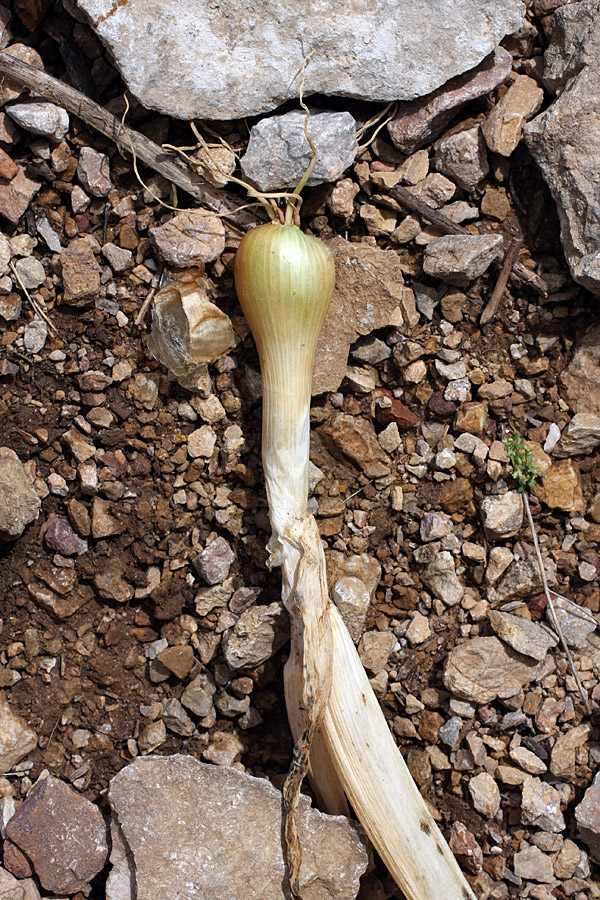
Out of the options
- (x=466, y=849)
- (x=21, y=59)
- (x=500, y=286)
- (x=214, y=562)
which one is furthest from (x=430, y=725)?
(x=21, y=59)

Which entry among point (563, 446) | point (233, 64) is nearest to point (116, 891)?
point (563, 446)

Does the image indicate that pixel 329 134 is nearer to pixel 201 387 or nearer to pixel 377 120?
pixel 377 120

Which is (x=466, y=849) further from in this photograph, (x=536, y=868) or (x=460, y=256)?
(x=460, y=256)

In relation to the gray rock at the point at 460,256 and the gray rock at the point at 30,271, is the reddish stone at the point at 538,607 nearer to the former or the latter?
the gray rock at the point at 460,256

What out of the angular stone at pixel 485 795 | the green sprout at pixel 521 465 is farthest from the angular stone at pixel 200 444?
the angular stone at pixel 485 795

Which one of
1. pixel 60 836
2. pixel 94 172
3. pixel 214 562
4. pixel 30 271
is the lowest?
pixel 60 836

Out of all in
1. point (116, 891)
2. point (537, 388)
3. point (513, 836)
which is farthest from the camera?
point (537, 388)
